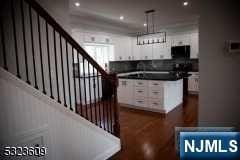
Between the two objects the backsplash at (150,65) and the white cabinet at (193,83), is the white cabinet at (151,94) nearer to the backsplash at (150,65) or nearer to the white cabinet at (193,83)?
the white cabinet at (193,83)

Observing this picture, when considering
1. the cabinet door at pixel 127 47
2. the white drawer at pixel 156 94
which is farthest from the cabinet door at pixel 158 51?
the white drawer at pixel 156 94

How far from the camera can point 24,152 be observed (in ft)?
5.24

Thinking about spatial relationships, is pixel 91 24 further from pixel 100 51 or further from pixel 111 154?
pixel 111 154

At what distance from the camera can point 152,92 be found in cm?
456

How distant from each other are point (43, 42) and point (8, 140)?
51.8 inches

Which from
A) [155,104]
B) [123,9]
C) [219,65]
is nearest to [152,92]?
[155,104]

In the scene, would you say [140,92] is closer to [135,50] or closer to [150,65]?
[135,50]

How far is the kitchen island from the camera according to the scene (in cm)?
443

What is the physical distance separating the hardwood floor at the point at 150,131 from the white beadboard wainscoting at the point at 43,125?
602mm

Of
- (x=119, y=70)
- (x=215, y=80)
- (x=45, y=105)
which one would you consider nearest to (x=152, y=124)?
(x=215, y=80)

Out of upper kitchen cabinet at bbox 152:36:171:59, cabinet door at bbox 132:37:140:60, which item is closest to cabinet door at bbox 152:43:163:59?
upper kitchen cabinet at bbox 152:36:171:59

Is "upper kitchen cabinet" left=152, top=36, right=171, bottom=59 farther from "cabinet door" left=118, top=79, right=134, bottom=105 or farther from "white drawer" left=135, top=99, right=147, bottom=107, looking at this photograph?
"white drawer" left=135, top=99, right=147, bottom=107

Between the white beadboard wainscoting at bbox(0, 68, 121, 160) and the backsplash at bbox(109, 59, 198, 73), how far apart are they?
4.93 m

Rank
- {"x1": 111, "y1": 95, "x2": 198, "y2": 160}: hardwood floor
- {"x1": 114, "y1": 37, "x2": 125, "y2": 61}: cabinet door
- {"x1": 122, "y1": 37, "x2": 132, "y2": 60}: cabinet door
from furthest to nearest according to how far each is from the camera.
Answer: {"x1": 122, "y1": 37, "x2": 132, "y2": 60}: cabinet door
{"x1": 114, "y1": 37, "x2": 125, "y2": 61}: cabinet door
{"x1": 111, "y1": 95, "x2": 198, "y2": 160}: hardwood floor
